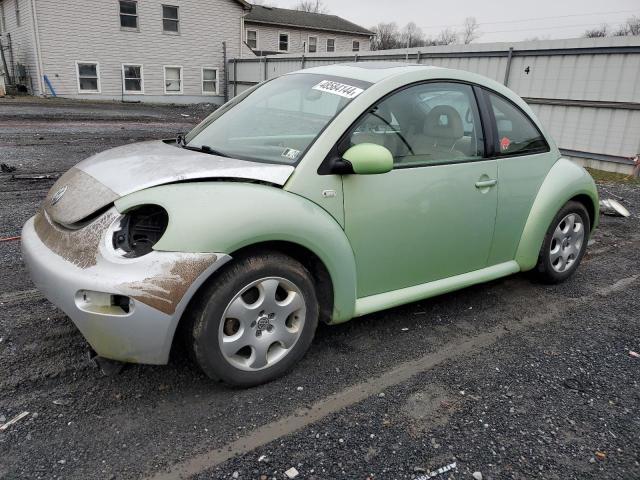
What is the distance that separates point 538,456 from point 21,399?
8.41ft

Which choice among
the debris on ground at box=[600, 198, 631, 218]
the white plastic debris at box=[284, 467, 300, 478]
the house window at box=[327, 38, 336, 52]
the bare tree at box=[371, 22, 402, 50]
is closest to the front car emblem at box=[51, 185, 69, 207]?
the white plastic debris at box=[284, 467, 300, 478]

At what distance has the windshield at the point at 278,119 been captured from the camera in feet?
9.70

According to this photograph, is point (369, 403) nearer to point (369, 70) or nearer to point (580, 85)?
point (369, 70)

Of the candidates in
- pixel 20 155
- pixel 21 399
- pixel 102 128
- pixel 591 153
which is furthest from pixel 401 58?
pixel 21 399

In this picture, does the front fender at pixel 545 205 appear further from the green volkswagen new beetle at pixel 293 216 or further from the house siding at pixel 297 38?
the house siding at pixel 297 38

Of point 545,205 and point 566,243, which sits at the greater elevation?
point 545,205

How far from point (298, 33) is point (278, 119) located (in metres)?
34.6

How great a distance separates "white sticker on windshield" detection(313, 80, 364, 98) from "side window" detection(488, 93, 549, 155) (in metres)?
1.22

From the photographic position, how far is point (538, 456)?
7.62 ft

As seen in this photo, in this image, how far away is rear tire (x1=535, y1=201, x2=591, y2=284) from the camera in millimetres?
4102

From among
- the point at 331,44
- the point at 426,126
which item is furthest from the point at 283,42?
the point at 426,126

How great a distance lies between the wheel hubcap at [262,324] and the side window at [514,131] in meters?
1.98

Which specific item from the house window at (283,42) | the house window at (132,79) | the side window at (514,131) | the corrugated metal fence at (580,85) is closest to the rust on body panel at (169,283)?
the side window at (514,131)

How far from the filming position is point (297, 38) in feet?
115
